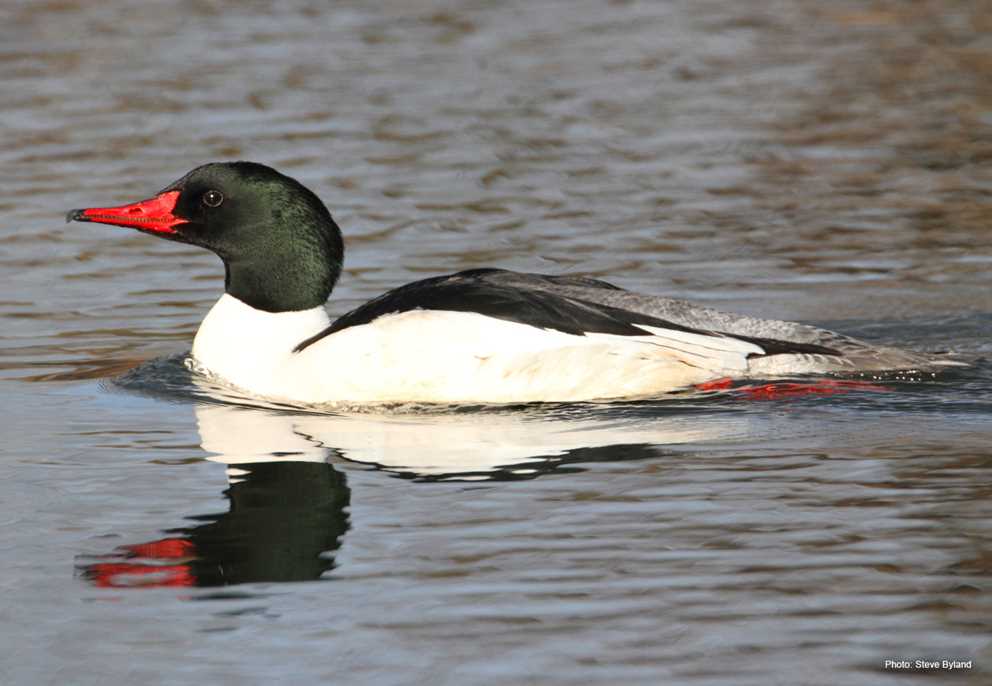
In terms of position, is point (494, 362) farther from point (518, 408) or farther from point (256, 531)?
point (256, 531)

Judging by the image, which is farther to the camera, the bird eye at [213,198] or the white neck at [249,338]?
the bird eye at [213,198]

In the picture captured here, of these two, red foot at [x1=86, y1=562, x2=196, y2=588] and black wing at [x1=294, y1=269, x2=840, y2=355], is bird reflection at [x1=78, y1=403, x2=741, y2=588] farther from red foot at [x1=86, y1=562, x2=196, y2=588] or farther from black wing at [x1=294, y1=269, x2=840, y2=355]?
black wing at [x1=294, y1=269, x2=840, y2=355]

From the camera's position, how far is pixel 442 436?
8.03 m

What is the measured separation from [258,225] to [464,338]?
4.33 feet

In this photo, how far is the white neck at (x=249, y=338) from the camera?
29.7ft

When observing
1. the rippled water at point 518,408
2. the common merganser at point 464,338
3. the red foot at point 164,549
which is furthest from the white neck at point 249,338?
the red foot at point 164,549

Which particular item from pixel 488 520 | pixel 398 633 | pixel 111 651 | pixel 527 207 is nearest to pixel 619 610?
pixel 398 633

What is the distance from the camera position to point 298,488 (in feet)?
23.7

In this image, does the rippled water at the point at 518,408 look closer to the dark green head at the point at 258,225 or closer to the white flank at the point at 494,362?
the white flank at the point at 494,362

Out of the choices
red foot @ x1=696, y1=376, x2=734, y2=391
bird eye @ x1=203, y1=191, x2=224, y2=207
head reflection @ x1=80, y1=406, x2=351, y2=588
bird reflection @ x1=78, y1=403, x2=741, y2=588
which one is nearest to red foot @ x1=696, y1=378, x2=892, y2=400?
red foot @ x1=696, y1=376, x2=734, y2=391

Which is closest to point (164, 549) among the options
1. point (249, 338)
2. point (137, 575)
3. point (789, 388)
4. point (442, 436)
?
point (137, 575)

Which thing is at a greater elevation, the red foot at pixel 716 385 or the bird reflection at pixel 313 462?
the red foot at pixel 716 385

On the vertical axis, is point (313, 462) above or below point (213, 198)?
below

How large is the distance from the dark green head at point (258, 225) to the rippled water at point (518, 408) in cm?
68
